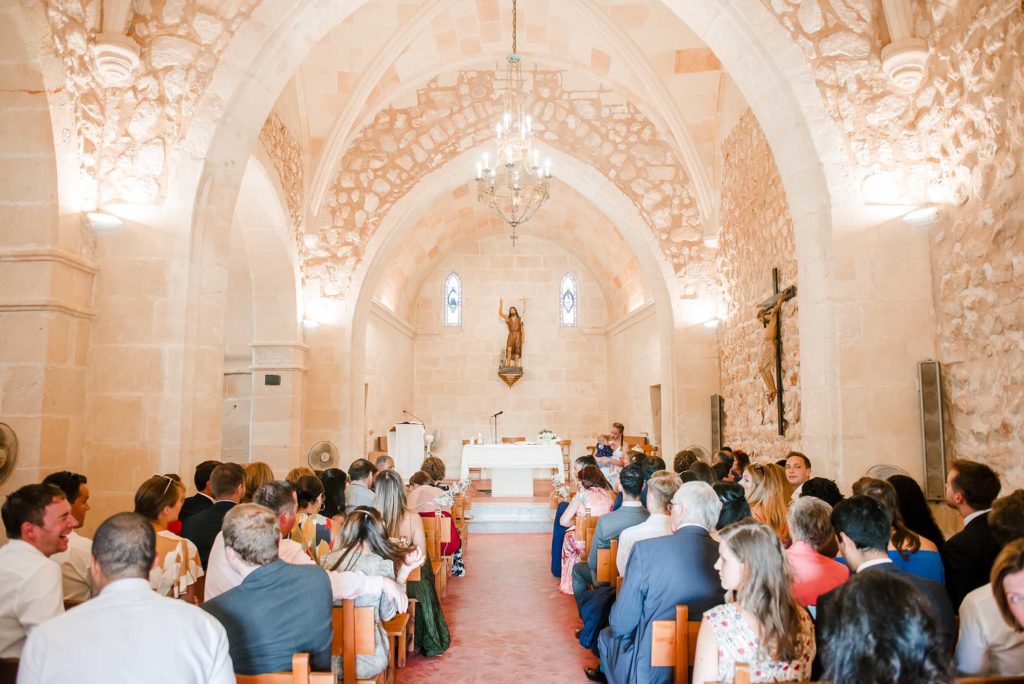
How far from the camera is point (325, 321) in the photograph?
937 cm

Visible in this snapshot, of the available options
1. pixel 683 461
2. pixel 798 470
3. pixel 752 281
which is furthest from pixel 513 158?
pixel 798 470

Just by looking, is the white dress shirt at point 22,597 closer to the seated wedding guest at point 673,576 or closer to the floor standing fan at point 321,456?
the seated wedding guest at point 673,576

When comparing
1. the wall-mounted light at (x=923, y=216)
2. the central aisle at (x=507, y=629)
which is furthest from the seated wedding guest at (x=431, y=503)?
the wall-mounted light at (x=923, y=216)

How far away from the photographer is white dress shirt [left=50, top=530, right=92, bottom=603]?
2883 mm

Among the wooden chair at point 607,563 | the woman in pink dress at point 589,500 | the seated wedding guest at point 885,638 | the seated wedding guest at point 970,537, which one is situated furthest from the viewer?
the woman in pink dress at point 589,500

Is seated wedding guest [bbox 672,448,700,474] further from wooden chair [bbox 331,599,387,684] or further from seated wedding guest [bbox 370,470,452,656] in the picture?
wooden chair [bbox 331,599,387,684]

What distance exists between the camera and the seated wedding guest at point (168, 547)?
2.97 metres

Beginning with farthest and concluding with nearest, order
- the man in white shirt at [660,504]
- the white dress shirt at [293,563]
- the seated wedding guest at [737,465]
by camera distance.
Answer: the seated wedding guest at [737,465], the man in white shirt at [660,504], the white dress shirt at [293,563]

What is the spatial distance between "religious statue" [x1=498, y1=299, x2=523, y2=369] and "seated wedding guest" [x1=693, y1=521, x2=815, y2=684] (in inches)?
518

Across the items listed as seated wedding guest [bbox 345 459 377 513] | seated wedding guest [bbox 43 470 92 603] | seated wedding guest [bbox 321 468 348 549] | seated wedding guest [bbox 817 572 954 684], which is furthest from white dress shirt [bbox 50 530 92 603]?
seated wedding guest [bbox 817 572 954 684]

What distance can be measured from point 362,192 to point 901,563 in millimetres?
8227

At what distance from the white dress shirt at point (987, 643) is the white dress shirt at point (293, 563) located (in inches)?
82.9

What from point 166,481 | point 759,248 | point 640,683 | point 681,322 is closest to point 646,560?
point 640,683

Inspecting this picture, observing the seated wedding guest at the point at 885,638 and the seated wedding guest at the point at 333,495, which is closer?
the seated wedding guest at the point at 885,638
